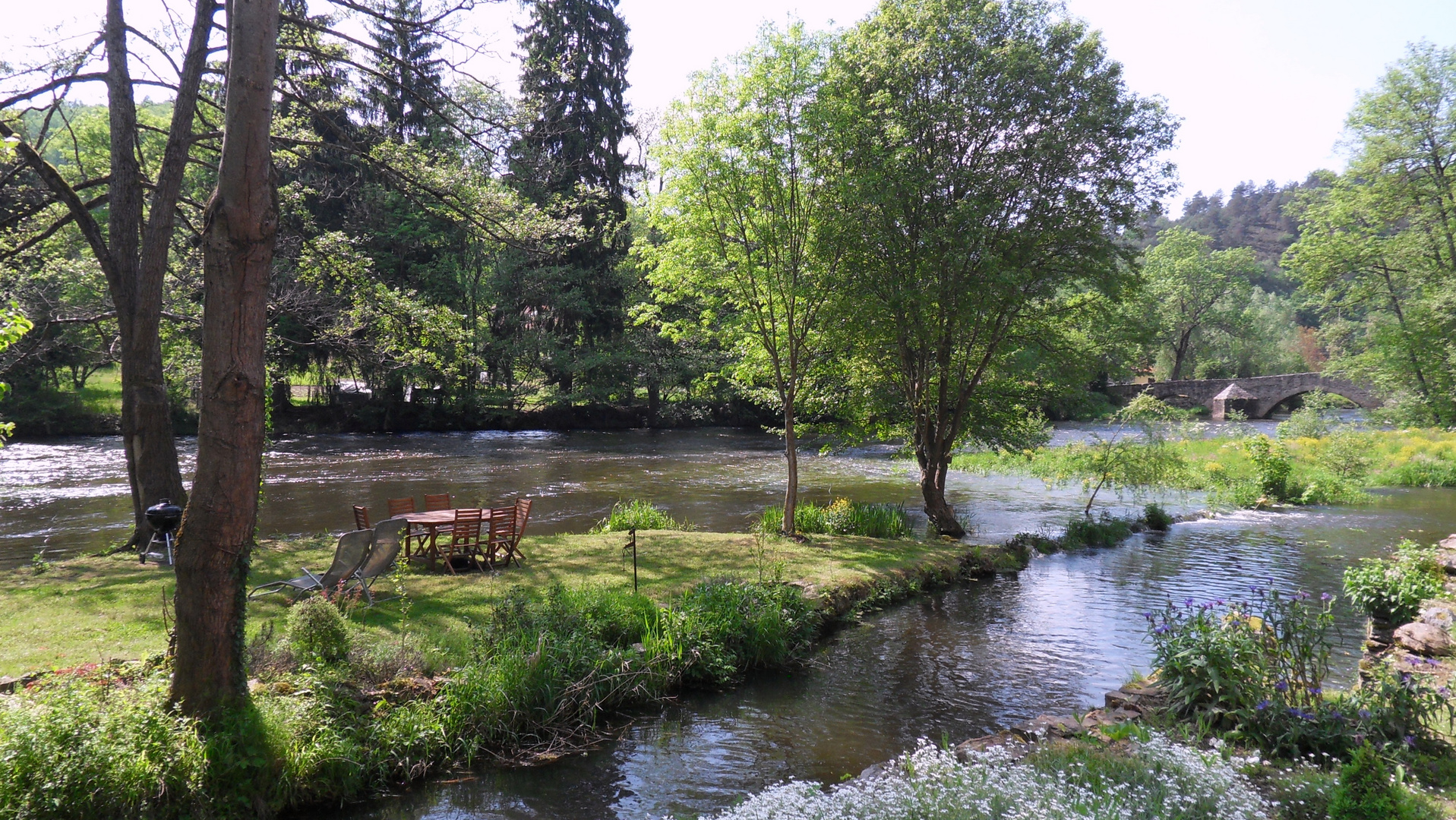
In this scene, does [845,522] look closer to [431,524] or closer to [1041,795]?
[431,524]

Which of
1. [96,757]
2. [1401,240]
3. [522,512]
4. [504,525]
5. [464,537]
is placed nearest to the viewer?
[96,757]

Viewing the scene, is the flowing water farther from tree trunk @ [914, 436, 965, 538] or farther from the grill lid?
the grill lid

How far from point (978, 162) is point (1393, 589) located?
8.86 meters

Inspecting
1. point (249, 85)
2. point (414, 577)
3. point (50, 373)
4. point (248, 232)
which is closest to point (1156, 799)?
point (248, 232)

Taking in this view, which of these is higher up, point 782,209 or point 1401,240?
point 1401,240

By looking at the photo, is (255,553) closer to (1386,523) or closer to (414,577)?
(414,577)

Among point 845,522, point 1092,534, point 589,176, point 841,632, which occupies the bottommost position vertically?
point 841,632

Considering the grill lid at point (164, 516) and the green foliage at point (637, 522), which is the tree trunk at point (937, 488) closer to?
the green foliage at point (637, 522)

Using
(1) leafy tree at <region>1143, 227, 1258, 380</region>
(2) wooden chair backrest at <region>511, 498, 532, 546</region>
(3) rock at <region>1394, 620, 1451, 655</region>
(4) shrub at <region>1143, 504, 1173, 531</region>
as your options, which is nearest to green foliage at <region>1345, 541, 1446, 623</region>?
(3) rock at <region>1394, 620, 1451, 655</region>

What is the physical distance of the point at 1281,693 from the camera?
535cm

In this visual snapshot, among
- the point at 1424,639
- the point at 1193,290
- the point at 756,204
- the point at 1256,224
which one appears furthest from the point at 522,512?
the point at 1256,224

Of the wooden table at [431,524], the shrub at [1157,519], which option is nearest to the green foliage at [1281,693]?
the wooden table at [431,524]

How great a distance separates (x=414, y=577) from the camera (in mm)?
9672

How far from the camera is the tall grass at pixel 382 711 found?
4176mm
